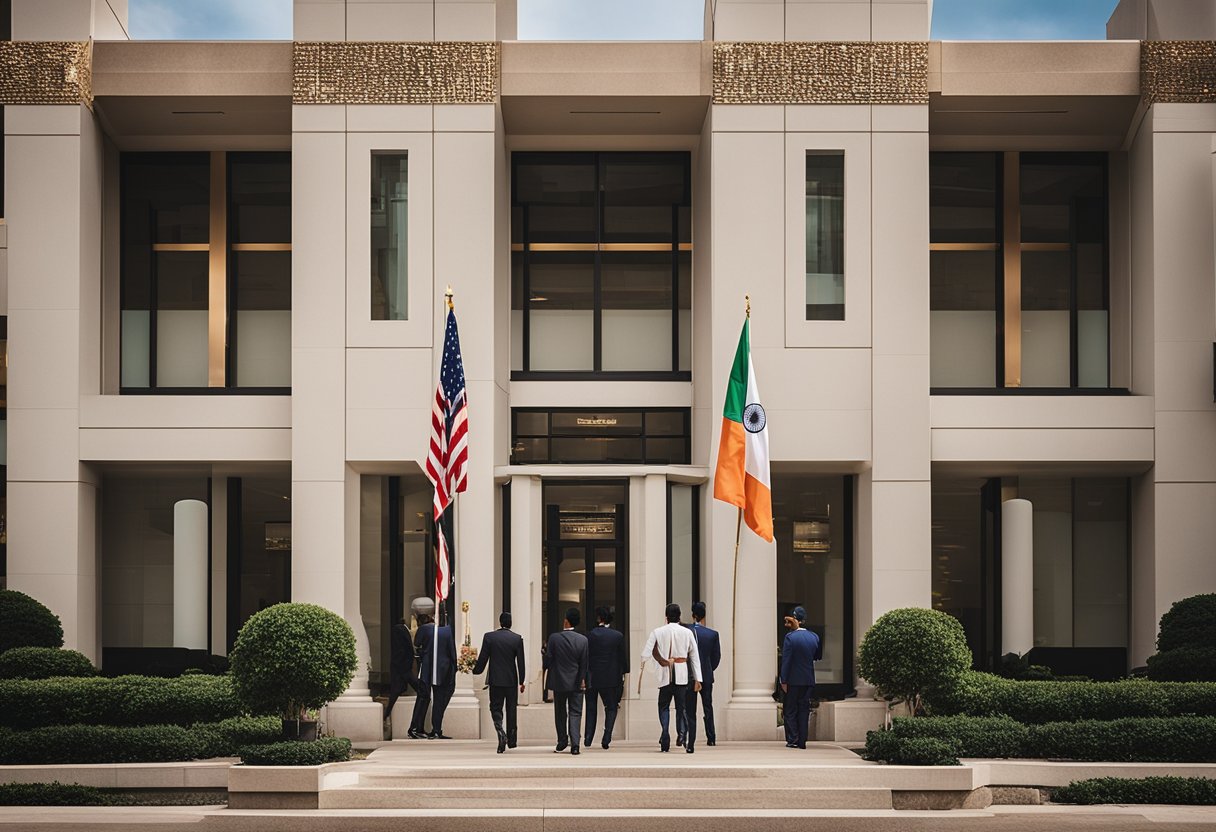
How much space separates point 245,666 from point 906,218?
507 inches

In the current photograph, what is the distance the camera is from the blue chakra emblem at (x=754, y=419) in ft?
74.1

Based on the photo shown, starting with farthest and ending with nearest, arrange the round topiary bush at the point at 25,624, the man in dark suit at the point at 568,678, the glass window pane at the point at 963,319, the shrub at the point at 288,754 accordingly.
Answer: the glass window pane at the point at 963,319 < the round topiary bush at the point at 25,624 < the man in dark suit at the point at 568,678 < the shrub at the point at 288,754

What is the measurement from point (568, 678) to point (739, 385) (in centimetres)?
555

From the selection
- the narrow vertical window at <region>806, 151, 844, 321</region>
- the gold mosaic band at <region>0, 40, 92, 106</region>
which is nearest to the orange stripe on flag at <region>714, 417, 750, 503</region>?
the narrow vertical window at <region>806, 151, 844, 321</region>

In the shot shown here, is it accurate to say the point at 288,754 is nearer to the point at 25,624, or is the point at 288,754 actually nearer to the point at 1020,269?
the point at 25,624

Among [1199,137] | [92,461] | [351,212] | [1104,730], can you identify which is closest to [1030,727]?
[1104,730]

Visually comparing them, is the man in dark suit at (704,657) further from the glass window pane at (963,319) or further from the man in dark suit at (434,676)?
the glass window pane at (963,319)

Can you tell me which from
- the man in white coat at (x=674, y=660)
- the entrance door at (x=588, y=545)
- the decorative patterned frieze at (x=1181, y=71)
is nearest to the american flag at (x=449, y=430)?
the entrance door at (x=588, y=545)

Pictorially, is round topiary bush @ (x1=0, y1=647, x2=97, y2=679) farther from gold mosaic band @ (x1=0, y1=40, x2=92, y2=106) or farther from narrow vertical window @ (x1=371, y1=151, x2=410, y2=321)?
gold mosaic band @ (x1=0, y1=40, x2=92, y2=106)

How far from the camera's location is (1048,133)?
26328 millimetres

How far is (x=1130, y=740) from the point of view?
19.2 m

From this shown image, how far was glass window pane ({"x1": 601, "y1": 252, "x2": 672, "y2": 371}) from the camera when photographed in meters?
26.7

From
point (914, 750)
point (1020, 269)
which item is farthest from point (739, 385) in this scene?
point (914, 750)

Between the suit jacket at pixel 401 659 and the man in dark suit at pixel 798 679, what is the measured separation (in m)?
5.71
